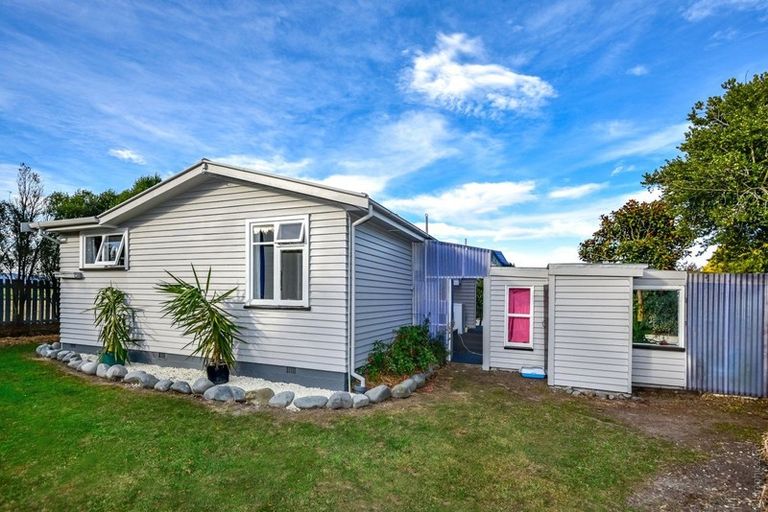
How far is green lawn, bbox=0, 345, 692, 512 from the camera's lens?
3.07 metres

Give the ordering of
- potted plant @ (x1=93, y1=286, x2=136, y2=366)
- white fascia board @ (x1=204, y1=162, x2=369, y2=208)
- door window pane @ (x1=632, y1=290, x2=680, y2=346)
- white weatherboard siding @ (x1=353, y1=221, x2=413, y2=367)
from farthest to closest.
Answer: potted plant @ (x1=93, y1=286, x2=136, y2=366), door window pane @ (x1=632, y1=290, x2=680, y2=346), white weatherboard siding @ (x1=353, y1=221, x2=413, y2=367), white fascia board @ (x1=204, y1=162, x2=369, y2=208)

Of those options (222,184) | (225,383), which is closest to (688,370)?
(225,383)

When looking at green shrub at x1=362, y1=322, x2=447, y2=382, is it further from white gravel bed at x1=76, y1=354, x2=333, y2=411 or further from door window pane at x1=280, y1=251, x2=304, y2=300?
door window pane at x1=280, y1=251, x2=304, y2=300

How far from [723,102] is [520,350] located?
9542 millimetres

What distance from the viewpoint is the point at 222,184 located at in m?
7.11

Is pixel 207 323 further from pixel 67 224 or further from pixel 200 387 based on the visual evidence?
pixel 67 224

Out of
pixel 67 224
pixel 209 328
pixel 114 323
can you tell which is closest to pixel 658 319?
pixel 209 328

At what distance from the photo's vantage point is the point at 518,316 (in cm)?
786

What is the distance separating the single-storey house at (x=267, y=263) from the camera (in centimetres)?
613

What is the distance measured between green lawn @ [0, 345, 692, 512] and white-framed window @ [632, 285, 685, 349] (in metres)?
2.67

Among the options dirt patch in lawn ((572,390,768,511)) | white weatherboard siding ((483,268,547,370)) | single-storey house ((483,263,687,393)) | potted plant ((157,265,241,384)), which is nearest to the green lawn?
dirt patch in lawn ((572,390,768,511))

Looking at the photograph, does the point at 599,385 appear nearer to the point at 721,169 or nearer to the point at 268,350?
the point at 268,350

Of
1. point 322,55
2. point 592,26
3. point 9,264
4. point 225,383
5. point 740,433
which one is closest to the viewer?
point 740,433

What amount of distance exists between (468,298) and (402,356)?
379 inches
